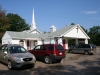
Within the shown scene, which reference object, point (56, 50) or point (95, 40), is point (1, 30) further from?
point (95, 40)

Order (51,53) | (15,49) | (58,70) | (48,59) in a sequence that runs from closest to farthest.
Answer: (58,70) < (15,49) < (51,53) < (48,59)

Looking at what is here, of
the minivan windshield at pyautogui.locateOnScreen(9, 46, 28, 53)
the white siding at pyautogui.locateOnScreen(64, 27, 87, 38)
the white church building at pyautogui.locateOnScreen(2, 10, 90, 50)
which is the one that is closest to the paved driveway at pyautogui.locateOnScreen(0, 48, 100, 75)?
the minivan windshield at pyautogui.locateOnScreen(9, 46, 28, 53)

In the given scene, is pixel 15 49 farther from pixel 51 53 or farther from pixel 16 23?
pixel 16 23

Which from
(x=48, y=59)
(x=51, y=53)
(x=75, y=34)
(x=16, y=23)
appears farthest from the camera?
(x=16, y=23)

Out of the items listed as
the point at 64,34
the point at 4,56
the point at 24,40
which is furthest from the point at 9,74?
the point at 24,40

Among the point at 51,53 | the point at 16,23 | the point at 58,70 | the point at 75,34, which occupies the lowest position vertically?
the point at 58,70

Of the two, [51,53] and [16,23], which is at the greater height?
[16,23]

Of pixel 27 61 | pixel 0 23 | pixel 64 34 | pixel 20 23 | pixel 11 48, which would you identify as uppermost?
pixel 20 23

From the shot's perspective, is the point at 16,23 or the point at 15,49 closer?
the point at 15,49

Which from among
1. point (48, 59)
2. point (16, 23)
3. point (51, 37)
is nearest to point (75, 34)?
point (51, 37)

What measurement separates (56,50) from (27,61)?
3.73 meters

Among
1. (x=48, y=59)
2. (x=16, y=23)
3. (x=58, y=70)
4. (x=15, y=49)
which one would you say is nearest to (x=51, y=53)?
(x=48, y=59)

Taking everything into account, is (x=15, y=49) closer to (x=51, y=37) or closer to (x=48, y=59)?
(x=48, y=59)

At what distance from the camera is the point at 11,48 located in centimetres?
1170
